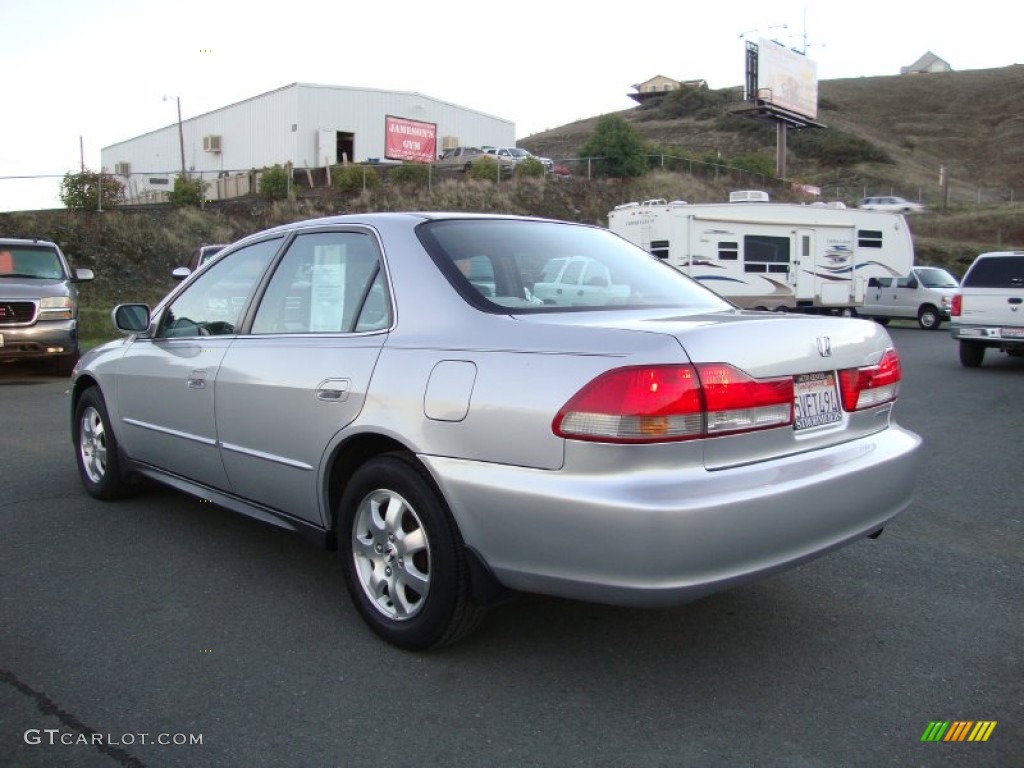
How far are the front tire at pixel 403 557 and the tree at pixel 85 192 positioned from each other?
24922mm

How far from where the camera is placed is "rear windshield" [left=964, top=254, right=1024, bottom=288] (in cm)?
1289

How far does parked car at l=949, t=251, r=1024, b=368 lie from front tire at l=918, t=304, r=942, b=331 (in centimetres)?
1010

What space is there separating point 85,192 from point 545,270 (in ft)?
82.5

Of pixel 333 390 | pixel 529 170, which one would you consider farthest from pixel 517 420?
pixel 529 170

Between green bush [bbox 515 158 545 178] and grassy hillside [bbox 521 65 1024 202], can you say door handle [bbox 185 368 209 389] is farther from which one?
grassy hillside [bbox 521 65 1024 202]

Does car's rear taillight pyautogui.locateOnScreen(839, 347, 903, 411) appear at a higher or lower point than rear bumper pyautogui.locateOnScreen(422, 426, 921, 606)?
higher

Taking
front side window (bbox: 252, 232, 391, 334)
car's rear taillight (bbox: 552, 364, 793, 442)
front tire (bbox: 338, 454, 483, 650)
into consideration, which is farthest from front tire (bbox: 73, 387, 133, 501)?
car's rear taillight (bbox: 552, 364, 793, 442)

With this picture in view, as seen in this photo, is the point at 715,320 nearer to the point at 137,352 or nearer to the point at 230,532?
the point at 230,532

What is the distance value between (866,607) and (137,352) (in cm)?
393

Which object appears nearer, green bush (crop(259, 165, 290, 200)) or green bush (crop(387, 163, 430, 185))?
green bush (crop(259, 165, 290, 200))

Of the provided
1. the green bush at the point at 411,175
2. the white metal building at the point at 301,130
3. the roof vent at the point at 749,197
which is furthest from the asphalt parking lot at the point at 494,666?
the white metal building at the point at 301,130

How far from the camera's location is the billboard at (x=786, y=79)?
4550cm

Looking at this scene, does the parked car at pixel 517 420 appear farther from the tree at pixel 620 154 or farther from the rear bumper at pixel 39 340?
the tree at pixel 620 154

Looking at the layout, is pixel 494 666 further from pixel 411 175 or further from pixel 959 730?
pixel 411 175
